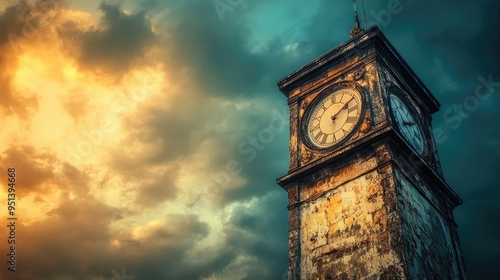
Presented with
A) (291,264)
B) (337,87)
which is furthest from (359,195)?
(337,87)

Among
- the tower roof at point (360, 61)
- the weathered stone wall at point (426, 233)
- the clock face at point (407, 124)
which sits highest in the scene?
the tower roof at point (360, 61)

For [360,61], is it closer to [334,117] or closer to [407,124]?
[334,117]

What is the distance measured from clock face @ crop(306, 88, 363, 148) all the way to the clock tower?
3 cm

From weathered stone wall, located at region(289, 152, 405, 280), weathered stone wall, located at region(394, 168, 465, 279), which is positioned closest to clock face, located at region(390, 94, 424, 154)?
weathered stone wall, located at region(394, 168, 465, 279)

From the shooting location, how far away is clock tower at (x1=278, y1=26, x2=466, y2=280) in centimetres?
1053

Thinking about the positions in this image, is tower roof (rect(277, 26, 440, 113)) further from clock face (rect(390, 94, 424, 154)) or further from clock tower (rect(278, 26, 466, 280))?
clock face (rect(390, 94, 424, 154))

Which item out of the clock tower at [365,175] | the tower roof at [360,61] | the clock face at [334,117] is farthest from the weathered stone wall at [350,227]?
the tower roof at [360,61]

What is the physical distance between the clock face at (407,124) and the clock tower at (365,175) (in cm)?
4

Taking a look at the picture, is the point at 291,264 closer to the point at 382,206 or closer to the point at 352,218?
the point at 352,218

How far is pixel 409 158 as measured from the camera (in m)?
12.1

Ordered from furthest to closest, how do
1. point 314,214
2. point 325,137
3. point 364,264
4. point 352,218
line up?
point 325,137 → point 314,214 → point 352,218 → point 364,264

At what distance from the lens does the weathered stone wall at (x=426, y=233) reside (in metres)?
10.3

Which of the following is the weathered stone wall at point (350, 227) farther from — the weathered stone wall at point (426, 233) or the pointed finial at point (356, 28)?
the pointed finial at point (356, 28)

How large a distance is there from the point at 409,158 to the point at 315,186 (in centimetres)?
254
